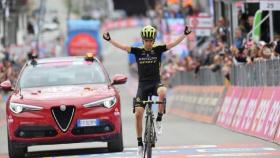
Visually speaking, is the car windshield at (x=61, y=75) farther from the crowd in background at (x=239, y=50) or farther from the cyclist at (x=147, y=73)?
the crowd in background at (x=239, y=50)

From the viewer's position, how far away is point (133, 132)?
2353cm

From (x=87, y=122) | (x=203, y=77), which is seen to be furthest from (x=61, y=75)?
(x=203, y=77)

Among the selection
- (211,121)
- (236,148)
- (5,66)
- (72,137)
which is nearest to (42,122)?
(72,137)

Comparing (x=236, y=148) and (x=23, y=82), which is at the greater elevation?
(x=23, y=82)

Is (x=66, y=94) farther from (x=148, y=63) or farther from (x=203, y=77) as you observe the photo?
(x=203, y=77)

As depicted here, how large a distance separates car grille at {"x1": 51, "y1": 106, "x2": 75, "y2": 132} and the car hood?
0.37 feet

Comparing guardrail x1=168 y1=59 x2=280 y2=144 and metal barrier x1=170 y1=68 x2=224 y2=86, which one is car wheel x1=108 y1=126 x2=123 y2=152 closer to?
guardrail x1=168 y1=59 x2=280 y2=144

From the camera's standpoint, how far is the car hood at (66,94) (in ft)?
53.8

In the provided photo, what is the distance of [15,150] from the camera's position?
16594 millimetres

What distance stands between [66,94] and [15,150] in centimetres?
123

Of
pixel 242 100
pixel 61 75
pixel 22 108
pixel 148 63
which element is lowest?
pixel 242 100

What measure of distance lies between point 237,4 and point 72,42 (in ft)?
176

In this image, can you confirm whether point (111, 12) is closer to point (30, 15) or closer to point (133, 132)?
point (30, 15)

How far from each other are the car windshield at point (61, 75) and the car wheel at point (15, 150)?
4.22 ft
